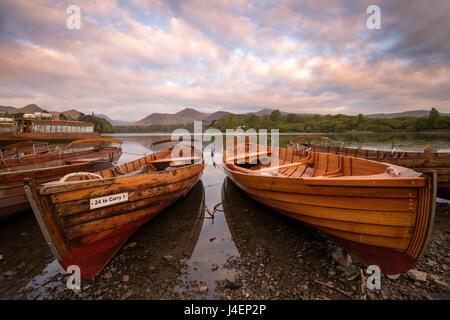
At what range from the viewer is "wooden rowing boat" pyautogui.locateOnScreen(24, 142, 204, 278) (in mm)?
3182

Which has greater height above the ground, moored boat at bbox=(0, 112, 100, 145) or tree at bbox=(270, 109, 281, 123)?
tree at bbox=(270, 109, 281, 123)

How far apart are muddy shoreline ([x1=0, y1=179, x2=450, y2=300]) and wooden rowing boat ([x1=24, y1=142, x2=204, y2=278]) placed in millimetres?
497

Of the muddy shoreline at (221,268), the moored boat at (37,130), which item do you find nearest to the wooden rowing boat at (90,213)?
the muddy shoreline at (221,268)

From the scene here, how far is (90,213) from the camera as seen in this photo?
3.63 m

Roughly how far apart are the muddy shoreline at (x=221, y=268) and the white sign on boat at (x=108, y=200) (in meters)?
1.50

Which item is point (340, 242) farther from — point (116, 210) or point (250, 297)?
point (116, 210)

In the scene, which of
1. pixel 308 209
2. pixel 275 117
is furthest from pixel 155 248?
pixel 275 117

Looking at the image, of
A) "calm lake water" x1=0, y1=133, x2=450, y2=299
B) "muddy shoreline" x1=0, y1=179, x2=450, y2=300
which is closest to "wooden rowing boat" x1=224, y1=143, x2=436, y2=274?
"muddy shoreline" x1=0, y1=179, x2=450, y2=300

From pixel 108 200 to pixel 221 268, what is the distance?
2961 millimetres

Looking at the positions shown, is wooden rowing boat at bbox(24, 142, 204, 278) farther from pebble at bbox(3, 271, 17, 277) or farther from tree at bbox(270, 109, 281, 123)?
tree at bbox(270, 109, 281, 123)

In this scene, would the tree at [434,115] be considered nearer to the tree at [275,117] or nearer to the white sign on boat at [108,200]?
the tree at [275,117]

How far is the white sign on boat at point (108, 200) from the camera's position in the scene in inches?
143
